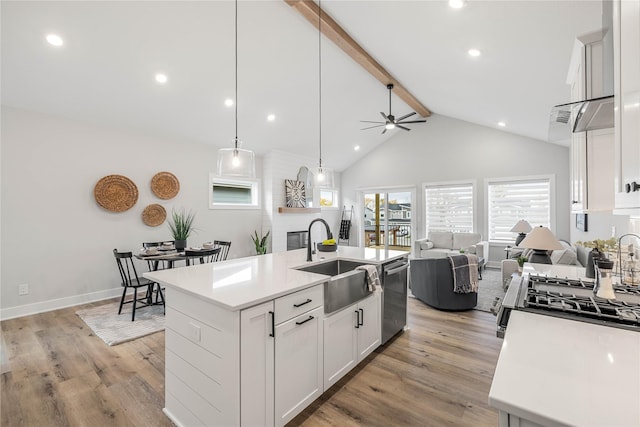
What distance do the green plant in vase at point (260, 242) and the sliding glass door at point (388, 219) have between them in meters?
3.65

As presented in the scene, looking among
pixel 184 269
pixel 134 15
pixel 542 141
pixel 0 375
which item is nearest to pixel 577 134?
pixel 184 269

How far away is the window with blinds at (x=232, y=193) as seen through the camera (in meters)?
5.76

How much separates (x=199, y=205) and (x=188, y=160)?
0.85 metres

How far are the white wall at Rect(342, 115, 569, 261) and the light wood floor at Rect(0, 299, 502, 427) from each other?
4.59 metres

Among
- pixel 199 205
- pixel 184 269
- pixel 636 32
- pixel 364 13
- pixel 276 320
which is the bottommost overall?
pixel 276 320

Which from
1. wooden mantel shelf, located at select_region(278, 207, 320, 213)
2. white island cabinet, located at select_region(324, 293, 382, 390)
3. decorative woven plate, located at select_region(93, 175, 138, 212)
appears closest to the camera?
white island cabinet, located at select_region(324, 293, 382, 390)

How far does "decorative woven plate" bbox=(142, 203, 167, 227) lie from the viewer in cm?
471

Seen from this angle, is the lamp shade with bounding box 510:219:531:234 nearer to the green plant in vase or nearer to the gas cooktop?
the gas cooktop

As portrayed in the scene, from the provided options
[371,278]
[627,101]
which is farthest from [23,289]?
[627,101]

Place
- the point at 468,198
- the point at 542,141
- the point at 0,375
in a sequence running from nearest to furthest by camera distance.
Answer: the point at 0,375, the point at 542,141, the point at 468,198

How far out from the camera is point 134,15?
9.81 ft

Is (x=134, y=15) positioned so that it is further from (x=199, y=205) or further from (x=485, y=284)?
(x=485, y=284)

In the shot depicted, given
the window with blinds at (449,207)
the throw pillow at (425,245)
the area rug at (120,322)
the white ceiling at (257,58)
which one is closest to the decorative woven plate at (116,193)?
the white ceiling at (257,58)

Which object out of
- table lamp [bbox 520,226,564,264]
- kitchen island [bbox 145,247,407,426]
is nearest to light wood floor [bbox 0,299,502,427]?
kitchen island [bbox 145,247,407,426]
